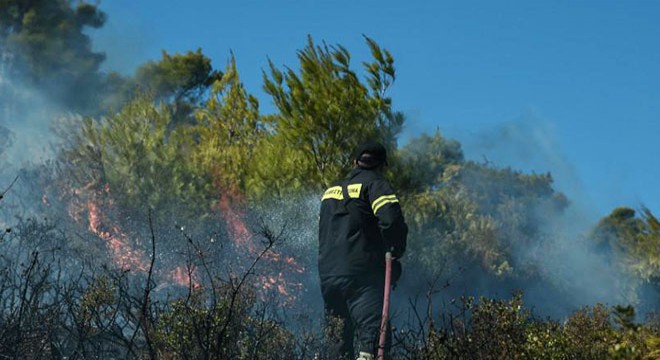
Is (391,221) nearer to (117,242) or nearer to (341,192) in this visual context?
(341,192)

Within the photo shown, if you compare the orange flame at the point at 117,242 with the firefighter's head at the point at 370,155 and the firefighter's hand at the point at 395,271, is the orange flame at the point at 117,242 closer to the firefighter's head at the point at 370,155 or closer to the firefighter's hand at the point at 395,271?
the firefighter's head at the point at 370,155

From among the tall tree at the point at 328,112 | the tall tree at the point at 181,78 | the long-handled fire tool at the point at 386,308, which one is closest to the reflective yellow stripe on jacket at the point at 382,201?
the long-handled fire tool at the point at 386,308

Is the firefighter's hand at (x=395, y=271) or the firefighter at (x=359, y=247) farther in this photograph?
the firefighter at (x=359, y=247)

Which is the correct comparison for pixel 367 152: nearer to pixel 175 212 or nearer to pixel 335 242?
pixel 335 242

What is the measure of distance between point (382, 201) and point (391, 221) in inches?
7.1

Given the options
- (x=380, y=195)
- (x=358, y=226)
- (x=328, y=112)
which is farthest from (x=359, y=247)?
(x=328, y=112)

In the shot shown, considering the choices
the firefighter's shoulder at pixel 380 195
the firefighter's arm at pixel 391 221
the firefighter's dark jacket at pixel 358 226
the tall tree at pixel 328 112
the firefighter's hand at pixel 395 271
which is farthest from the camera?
the tall tree at pixel 328 112

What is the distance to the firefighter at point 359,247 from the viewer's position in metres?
7.16

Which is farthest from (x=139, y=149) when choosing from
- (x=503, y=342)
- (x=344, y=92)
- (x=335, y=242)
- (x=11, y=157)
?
(x=503, y=342)

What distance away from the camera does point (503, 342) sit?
571 cm

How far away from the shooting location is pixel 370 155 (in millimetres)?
7543

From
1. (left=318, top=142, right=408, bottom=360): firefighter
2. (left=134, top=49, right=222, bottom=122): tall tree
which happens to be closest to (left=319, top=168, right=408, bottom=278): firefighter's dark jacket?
(left=318, top=142, right=408, bottom=360): firefighter

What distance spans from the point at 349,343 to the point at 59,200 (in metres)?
22.6

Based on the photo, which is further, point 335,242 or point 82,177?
point 82,177
